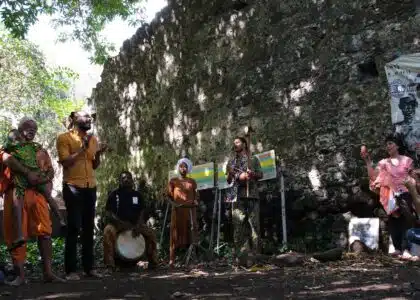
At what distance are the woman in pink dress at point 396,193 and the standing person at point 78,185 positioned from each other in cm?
316

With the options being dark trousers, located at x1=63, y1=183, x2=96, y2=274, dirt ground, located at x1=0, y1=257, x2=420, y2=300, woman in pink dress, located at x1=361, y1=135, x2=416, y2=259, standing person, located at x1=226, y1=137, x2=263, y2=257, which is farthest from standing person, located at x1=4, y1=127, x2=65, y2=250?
woman in pink dress, located at x1=361, y1=135, x2=416, y2=259

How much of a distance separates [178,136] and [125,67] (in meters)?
2.45

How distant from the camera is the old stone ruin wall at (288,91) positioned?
→ 6176 millimetres

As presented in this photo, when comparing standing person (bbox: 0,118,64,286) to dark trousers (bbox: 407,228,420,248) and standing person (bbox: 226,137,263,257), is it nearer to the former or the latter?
standing person (bbox: 226,137,263,257)

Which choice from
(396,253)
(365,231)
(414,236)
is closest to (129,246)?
(365,231)

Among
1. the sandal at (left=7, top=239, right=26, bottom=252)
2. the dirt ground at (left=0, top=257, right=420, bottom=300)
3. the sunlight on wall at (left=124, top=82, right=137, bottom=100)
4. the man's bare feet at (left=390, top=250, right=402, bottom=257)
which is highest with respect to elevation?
the sunlight on wall at (left=124, top=82, right=137, bottom=100)

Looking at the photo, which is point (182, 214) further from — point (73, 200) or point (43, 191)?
point (43, 191)

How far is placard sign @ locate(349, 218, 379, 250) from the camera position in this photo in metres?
5.78

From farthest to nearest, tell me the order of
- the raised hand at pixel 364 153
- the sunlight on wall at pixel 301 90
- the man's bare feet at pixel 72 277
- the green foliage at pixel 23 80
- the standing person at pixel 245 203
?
1. the green foliage at pixel 23 80
2. the sunlight on wall at pixel 301 90
3. the standing person at pixel 245 203
4. the raised hand at pixel 364 153
5. the man's bare feet at pixel 72 277

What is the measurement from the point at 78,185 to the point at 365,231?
3.36 m

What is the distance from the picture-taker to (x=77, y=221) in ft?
15.7

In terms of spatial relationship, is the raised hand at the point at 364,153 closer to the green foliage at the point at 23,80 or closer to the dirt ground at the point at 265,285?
the dirt ground at the point at 265,285

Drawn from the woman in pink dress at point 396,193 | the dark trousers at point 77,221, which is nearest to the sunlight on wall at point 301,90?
the woman in pink dress at point 396,193

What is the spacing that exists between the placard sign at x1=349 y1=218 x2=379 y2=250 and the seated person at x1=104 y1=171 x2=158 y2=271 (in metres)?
2.46
